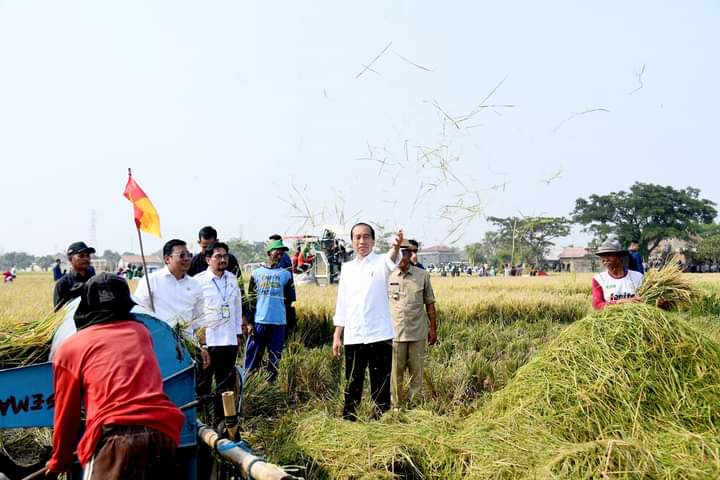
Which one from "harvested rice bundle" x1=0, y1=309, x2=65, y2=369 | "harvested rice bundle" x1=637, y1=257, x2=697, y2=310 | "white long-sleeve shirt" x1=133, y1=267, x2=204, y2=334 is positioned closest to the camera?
"harvested rice bundle" x1=0, y1=309, x2=65, y2=369

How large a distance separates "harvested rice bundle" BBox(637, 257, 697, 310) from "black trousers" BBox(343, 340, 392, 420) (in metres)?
2.31

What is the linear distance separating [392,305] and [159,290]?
2.16 metres

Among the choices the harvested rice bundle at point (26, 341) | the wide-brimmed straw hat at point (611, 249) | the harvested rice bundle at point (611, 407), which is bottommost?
the harvested rice bundle at point (611, 407)

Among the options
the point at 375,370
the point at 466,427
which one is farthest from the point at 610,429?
the point at 375,370

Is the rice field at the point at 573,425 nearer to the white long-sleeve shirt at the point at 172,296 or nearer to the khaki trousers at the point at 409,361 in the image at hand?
the white long-sleeve shirt at the point at 172,296

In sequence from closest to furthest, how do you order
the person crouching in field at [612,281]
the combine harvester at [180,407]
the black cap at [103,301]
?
1. the black cap at [103,301]
2. the combine harvester at [180,407]
3. the person crouching in field at [612,281]

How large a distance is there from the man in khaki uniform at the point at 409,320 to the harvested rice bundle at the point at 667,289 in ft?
6.24

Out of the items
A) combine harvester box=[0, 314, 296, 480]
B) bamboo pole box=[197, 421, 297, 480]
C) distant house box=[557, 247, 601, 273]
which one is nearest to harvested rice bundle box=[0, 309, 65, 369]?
combine harvester box=[0, 314, 296, 480]

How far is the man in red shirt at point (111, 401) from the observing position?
Result: 9.37ft

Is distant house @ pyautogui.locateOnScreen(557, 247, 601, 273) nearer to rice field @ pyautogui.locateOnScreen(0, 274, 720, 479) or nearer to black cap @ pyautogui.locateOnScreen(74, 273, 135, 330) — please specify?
rice field @ pyautogui.locateOnScreen(0, 274, 720, 479)

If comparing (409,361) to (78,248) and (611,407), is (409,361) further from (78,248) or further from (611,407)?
(78,248)

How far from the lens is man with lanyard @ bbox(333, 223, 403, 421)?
18.2 ft

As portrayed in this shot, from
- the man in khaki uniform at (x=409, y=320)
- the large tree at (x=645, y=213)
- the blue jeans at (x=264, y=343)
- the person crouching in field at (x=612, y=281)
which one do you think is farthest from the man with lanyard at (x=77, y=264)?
the large tree at (x=645, y=213)

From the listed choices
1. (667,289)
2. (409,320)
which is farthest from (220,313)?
(667,289)
